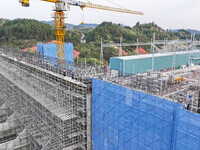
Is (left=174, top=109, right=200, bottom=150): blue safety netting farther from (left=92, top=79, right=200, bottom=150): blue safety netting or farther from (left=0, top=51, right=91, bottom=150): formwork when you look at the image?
(left=0, top=51, right=91, bottom=150): formwork

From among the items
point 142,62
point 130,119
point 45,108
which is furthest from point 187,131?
point 142,62

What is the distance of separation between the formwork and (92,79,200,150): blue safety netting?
92 centimetres

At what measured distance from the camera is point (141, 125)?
23.2 feet

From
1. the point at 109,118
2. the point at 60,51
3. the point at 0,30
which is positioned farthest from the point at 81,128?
the point at 0,30

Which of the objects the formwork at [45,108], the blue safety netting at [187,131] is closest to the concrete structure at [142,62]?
the formwork at [45,108]

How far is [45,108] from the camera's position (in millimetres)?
12805

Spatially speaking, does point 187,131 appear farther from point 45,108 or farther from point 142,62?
point 142,62

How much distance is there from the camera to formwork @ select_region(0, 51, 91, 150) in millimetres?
10133

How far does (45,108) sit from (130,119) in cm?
738

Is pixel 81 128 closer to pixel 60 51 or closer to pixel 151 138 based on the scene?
pixel 151 138

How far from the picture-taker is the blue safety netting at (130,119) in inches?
246

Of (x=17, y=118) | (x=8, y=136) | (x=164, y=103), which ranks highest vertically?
(x=164, y=103)

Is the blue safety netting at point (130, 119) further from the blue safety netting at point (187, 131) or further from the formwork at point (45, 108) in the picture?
the formwork at point (45, 108)

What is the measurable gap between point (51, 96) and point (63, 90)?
233cm
